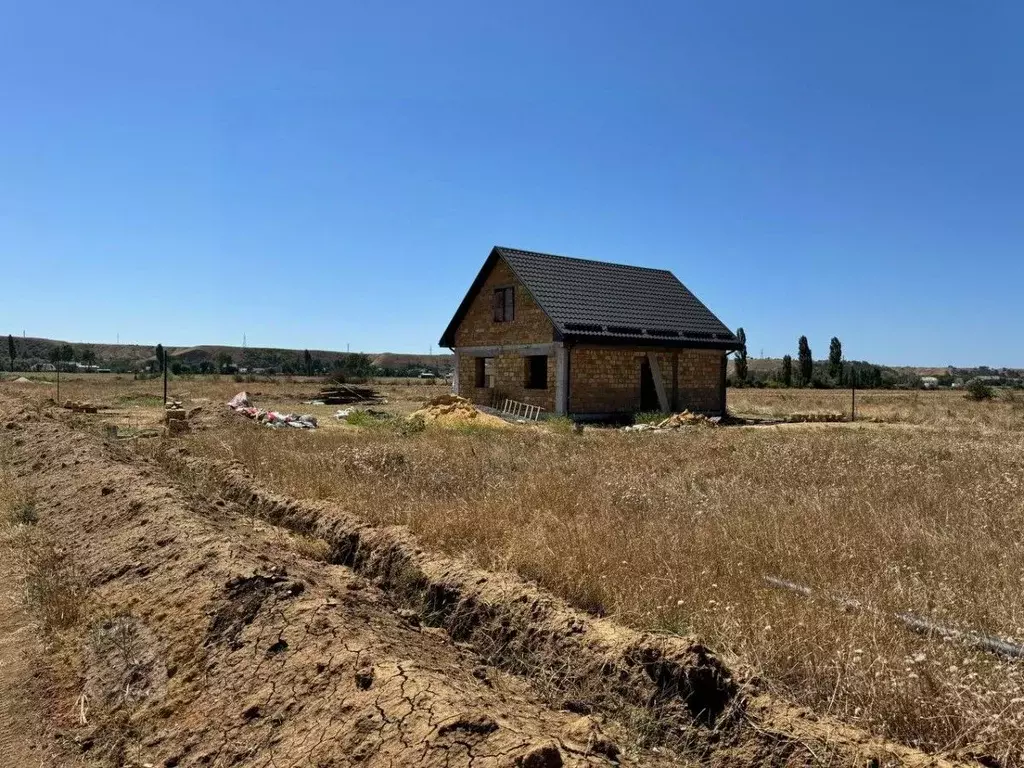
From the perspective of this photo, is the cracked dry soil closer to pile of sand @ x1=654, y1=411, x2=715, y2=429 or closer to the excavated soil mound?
the excavated soil mound

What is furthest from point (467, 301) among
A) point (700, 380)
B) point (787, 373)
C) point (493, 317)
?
point (787, 373)

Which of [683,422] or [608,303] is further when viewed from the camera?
[608,303]

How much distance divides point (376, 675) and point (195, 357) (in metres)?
117

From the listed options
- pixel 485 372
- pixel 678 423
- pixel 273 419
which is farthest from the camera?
pixel 485 372

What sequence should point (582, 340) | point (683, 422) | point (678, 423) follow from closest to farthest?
point (678, 423), point (683, 422), point (582, 340)

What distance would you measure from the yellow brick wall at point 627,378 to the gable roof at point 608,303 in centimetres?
51

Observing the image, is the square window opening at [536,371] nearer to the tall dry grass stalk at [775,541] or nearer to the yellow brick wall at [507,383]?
the yellow brick wall at [507,383]

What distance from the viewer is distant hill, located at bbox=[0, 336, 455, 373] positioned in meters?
86.8

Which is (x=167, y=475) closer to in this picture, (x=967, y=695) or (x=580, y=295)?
(x=967, y=695)

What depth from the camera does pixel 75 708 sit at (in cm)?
379

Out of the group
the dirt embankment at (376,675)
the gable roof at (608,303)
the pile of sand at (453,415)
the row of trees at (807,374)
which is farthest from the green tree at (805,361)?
the dirt embankment at (376,675)

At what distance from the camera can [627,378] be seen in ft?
74.4

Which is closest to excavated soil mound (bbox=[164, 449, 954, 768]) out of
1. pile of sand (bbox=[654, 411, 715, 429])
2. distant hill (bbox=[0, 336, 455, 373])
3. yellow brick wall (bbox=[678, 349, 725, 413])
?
pile of sand (bbox=[654, 411, 715, 429])

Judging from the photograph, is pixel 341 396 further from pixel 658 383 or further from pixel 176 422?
pixel 176 422
